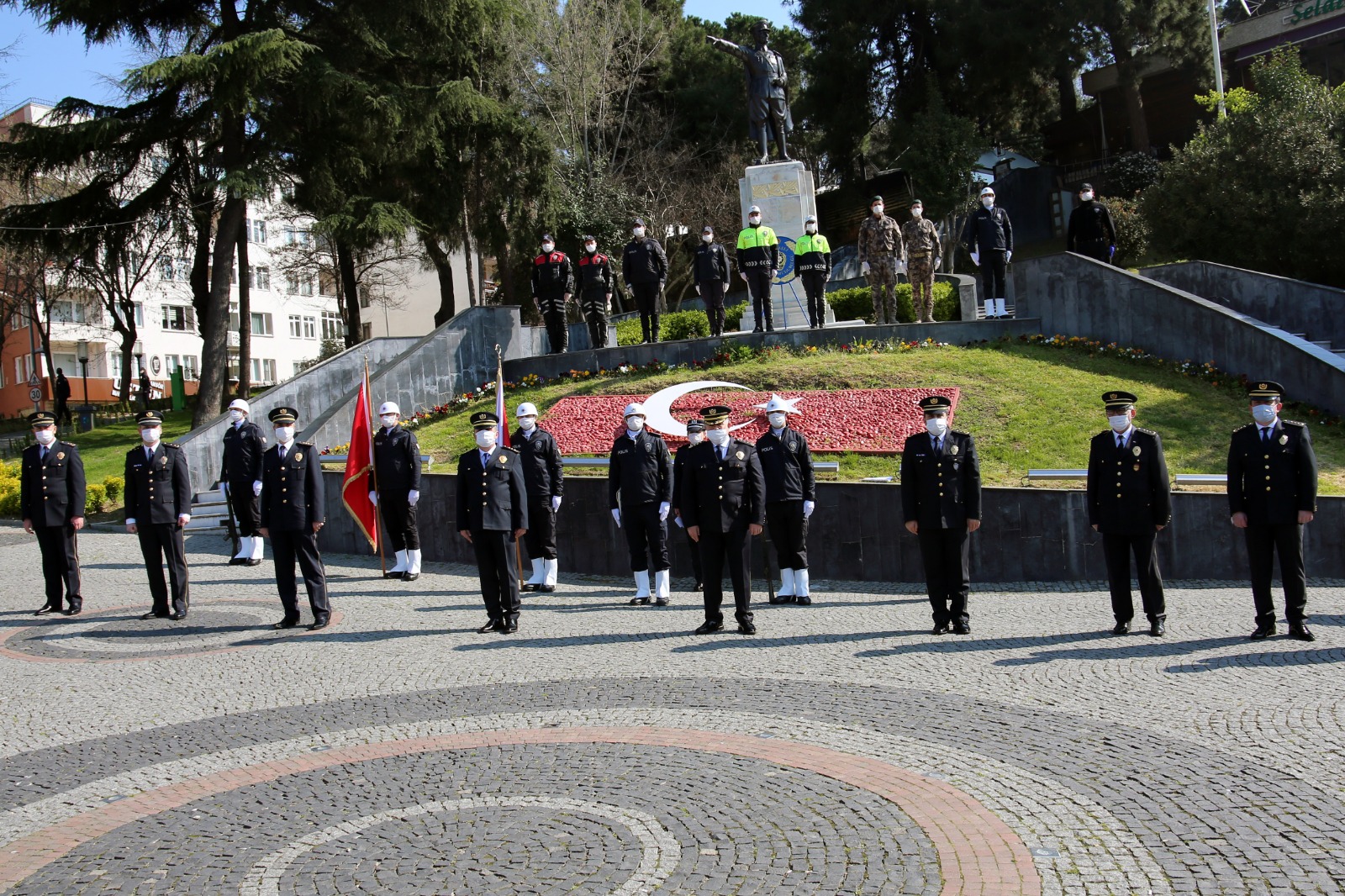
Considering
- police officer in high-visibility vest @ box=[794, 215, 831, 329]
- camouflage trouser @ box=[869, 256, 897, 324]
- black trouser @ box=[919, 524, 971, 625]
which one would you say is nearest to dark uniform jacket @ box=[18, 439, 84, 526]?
black trouser @ box=[919, 524, 971, 625]

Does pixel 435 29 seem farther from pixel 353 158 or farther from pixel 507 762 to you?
pixel 507 762

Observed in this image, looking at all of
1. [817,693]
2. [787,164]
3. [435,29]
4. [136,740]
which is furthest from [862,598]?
[435,29]

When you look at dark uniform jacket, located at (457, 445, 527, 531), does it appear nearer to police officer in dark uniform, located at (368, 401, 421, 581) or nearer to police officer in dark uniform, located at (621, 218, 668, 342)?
police officer in dark uniform, located at (368, 401, 421, 581)

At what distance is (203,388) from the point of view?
27.4 m

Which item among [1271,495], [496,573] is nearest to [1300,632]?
[1271,495]

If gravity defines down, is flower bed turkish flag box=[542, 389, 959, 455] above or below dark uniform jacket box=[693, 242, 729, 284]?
below

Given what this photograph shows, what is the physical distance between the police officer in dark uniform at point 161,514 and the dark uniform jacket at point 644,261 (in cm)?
1000

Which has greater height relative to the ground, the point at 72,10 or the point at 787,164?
the point at 72,10

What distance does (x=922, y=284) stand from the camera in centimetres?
2005

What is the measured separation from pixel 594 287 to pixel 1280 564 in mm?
14344

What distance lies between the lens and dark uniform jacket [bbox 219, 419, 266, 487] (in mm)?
14602

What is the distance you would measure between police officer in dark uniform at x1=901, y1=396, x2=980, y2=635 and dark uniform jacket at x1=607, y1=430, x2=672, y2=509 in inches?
117

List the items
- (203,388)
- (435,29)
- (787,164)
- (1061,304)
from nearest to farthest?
1. (1061,304)
2. (787,164)
3. (203,388)
4. (435,29)

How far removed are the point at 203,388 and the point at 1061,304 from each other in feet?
61.6
